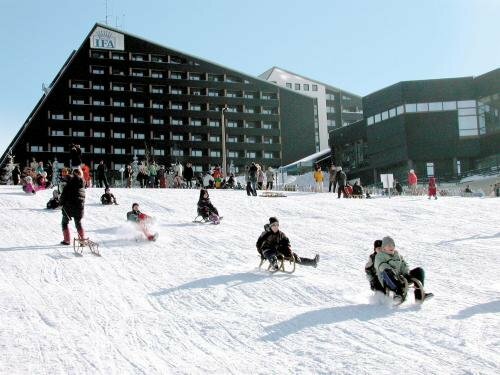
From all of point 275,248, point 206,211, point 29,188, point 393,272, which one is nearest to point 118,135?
point 29,188

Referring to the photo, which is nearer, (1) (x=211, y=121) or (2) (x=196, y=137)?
(2) (x=196, y=137)

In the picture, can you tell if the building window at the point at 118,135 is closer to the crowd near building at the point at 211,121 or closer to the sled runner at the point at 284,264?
the crowd near building at the point at 211,121

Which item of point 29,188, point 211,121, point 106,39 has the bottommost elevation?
point 29,188

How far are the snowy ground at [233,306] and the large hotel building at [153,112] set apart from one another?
5746 centimetres

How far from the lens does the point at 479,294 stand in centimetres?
916

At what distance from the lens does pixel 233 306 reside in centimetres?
855

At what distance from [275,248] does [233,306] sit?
2545 mm

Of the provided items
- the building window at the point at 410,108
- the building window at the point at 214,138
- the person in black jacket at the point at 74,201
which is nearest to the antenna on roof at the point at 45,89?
the building window at the point at 214,138

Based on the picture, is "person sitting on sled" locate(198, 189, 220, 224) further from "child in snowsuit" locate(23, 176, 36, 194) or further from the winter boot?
"child in snowsuit" locate(23, 176, 36, 194)

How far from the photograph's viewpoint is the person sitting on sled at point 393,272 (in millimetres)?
8164

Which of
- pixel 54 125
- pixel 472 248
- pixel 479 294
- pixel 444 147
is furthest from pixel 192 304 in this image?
pixel 54 125

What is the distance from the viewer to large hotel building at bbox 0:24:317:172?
241 ft

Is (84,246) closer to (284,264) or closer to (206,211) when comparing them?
(284,264)

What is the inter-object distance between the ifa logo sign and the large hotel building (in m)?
0.13
